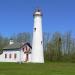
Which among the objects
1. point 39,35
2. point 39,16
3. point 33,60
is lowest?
point 33,60

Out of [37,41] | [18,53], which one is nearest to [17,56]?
[18,53]

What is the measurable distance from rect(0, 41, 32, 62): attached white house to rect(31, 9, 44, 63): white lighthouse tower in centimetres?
1005

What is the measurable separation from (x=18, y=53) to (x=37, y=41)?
40.8 feet

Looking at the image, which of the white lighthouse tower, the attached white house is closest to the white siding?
the attached white house

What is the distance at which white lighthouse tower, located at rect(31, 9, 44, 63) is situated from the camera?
54.2 metres

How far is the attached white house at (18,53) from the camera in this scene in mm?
65000

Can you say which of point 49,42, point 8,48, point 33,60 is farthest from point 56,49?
point 33,60

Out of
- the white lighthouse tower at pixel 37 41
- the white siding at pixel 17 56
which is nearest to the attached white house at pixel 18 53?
the white siding at pixel 17 56

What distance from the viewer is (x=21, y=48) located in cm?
6550

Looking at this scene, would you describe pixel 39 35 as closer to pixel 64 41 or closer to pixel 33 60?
pixel 33 60

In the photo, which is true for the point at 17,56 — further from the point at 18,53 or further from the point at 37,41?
the point at 37,41

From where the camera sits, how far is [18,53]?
65.4m

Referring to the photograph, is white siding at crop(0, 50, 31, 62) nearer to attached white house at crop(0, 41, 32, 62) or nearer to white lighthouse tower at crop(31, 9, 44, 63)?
attached white house at crop(0, 41, 32, 62)

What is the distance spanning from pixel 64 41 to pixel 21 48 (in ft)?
94.3
